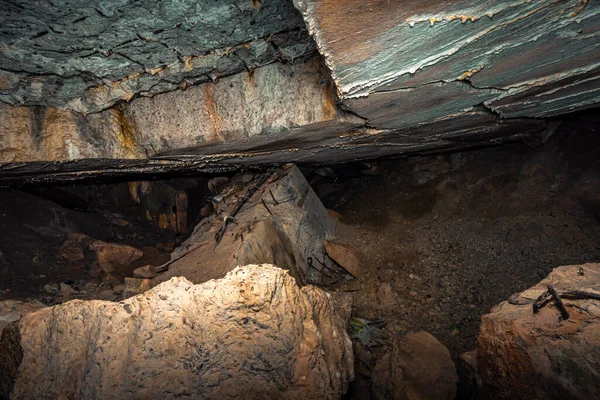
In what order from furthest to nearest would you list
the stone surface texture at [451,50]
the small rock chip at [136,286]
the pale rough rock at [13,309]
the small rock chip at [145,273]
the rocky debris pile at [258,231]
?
the small rock chip at [145,273]
the rocky debris pile at [258,231]
the small rock chip at [136,286]
the pale rough rock at [13,309]
the stone surface texture at [451,50]

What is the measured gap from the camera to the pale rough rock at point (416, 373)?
2684 millimetres

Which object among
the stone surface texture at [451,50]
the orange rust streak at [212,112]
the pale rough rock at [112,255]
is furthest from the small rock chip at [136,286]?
the stone surface texture at [451,50]

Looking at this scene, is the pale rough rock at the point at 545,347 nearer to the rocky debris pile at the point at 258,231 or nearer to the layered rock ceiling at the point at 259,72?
the layered rock ceiling at the point at 259,72

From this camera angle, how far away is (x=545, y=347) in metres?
1.92

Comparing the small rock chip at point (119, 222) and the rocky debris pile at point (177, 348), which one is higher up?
the small rock chip at point (119, 222)

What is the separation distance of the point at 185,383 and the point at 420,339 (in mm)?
2594

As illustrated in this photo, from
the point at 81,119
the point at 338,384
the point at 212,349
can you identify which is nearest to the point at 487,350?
the point at 338,384

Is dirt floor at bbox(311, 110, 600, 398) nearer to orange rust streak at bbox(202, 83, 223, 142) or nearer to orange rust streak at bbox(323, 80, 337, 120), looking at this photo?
orange rust streak at bbox(323, 80, 337, 120)

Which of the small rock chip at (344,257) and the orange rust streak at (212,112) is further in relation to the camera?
the small rock chip at (344,257)

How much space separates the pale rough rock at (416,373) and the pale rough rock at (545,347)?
0.49m

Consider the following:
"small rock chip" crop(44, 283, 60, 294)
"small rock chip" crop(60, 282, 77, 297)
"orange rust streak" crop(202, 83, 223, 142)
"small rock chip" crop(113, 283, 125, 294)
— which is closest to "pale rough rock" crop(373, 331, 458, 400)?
"orange rust streak" crop(202, 83, 223, 142)

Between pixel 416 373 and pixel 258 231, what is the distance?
212 centimetres

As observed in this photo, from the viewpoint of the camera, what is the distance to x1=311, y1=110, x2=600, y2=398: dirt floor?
376 centimetres

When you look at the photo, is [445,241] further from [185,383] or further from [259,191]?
[185,383]
